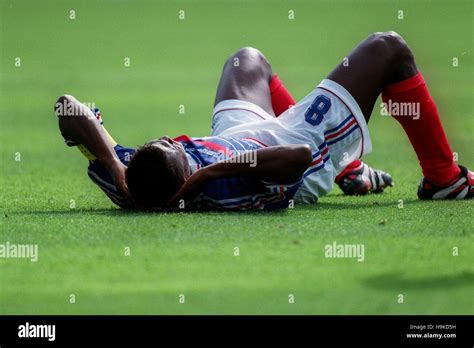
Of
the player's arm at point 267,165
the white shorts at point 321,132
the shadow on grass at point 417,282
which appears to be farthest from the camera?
the white shorts at point 321,132

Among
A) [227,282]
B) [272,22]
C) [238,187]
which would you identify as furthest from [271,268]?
[272,22]

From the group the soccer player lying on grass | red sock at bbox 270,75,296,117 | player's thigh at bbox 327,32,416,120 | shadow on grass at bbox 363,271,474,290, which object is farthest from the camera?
red sock at bbox 270,75,296,117

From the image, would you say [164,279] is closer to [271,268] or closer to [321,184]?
[271,268]

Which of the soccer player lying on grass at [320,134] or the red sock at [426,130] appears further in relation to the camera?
Answer: the red sock at [426,130]

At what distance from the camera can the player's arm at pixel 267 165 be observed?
7.61 metres

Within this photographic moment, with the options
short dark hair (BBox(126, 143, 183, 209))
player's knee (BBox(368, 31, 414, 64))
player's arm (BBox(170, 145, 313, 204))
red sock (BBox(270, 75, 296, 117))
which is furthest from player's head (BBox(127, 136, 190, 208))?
red sock (BBox(270, 75, 296, 117))

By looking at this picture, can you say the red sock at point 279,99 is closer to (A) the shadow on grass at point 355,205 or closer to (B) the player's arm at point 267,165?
(A) the shadow on grass at point 355,205

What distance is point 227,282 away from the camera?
632 cm

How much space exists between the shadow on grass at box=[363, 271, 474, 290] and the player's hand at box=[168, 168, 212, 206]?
1.65m

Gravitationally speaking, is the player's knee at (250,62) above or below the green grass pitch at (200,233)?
above

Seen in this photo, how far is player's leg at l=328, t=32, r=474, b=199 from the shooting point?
8.34 m

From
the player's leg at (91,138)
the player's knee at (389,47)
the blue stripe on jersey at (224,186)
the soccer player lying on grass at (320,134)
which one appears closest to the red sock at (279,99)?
the soccer player lying on grass at (320,134)

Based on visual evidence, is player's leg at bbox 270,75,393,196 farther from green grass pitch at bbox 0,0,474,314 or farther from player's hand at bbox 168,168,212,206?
player's hand at bbox 168,168,212,206
